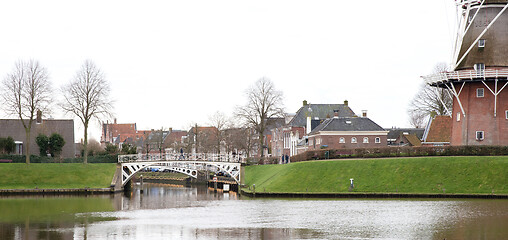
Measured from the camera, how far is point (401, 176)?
5578 centimetres

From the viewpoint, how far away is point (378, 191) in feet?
176

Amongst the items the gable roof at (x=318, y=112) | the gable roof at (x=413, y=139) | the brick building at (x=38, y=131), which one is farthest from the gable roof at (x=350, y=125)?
the brick building at (x=38, y=131)

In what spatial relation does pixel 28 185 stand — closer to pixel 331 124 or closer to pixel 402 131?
pixel 331 124

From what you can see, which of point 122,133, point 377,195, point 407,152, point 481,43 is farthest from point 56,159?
point 122,133

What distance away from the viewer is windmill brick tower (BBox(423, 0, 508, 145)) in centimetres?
5806

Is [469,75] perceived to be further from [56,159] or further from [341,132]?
[56,159]

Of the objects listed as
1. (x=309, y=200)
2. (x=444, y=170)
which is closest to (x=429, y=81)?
(x=444, y=170)

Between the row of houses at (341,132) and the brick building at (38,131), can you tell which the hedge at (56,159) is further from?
the row of houses at (341,132)

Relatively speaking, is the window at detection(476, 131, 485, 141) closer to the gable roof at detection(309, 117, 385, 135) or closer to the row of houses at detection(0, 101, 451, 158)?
the row of houses at detection(0, 101, 451, 158)

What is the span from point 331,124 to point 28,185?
35.3 m

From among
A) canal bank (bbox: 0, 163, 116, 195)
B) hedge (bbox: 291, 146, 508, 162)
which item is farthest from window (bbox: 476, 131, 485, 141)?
canal bank (bbox: 0, 163, 116, 195)

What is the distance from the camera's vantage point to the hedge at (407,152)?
5719 centimetres

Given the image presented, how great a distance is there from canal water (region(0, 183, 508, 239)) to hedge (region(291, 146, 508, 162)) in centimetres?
1104

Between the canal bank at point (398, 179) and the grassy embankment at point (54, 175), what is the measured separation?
18.5m
